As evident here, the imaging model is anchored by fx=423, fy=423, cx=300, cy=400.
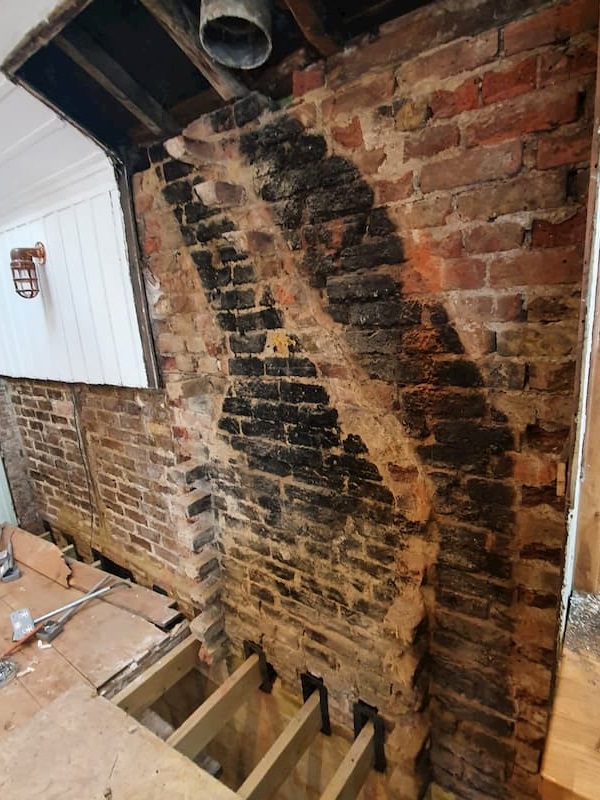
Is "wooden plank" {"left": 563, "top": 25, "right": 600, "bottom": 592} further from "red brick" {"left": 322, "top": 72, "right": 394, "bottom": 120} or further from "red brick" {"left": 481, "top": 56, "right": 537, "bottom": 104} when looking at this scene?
"red brick" {"left": 322, "top": 72, "right": 394, "bottom": 120}

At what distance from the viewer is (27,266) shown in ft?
7.34

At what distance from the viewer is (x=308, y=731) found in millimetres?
1805

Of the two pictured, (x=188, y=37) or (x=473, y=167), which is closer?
(x=473, y=167)

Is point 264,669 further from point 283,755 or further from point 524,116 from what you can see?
point 524,116

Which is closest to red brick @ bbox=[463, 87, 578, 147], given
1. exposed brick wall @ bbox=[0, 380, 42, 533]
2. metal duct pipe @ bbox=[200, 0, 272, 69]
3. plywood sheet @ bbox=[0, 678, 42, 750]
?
metal duct pipe @ bbox=[200, 0, 272, 69]

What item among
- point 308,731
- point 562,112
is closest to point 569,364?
point 562,112

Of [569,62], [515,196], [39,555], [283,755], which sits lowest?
[283,755]

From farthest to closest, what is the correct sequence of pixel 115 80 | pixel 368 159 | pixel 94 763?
pixel 94 763, pixel 115 80, pixel 368 159

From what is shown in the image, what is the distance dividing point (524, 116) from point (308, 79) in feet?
2.01

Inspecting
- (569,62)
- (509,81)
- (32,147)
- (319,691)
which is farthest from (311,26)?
(319,691)

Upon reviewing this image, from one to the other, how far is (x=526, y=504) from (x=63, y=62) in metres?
2.10

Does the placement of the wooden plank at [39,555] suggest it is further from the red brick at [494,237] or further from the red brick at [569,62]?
the red brick at [569,62]

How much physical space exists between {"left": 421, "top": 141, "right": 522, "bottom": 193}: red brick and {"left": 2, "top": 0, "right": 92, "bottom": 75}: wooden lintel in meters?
1.01

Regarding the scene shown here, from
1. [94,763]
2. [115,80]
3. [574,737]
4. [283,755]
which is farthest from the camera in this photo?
[283,755]
